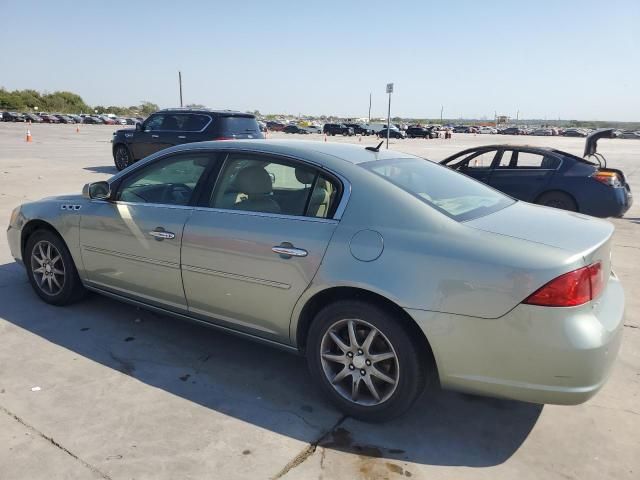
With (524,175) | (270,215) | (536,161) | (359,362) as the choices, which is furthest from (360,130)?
(359,362)

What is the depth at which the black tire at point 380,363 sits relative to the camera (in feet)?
9.06

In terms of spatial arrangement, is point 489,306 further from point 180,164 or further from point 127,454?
point 180,164

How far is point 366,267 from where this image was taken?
280 centimetres

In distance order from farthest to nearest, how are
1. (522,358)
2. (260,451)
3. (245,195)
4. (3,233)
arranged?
1. (3,233)
2. (245,195)
3. (260,451)
4. (522,358)

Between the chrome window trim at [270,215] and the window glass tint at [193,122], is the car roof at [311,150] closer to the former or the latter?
the chrome window trim at [270,215]

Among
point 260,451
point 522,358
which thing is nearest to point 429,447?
point 522,358

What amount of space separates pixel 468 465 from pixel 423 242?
115 cm

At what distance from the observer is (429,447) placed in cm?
279

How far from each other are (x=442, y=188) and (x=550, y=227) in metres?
0.72

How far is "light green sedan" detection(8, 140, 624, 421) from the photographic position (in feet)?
8.28

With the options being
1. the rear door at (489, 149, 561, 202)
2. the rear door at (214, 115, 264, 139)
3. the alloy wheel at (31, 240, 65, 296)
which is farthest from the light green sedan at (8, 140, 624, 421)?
the rear door at (214, 115, 264, 139)

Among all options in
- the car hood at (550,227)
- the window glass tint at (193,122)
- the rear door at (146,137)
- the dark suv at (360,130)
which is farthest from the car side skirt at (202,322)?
the dark suv at (360,130)

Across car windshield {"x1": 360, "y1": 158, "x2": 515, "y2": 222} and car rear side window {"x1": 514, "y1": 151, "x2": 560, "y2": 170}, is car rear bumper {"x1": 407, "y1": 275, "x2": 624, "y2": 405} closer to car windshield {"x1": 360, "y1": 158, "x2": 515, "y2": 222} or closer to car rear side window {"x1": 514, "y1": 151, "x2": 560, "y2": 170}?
car windshield {"x1": 360, "y1": 158, "x2": 515, "y2": 222}

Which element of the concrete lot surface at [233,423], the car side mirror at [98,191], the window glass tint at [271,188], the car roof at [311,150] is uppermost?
the car roof at [311,150]
